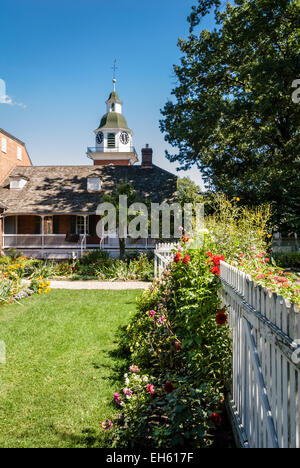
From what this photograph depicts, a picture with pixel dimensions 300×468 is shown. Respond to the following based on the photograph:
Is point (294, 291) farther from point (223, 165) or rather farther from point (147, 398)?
point (223, 165)

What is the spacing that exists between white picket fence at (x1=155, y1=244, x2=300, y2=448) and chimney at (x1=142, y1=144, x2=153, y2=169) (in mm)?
22033

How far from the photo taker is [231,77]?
64.4 feet

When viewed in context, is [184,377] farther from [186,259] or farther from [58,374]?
[58,374]

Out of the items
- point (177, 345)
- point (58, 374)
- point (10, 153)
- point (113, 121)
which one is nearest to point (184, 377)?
point (177, 345)

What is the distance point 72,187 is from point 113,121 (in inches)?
635

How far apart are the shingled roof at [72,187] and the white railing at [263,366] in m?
18.2

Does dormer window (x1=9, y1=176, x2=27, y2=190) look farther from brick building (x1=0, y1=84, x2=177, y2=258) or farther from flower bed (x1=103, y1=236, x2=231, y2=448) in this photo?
flower bed (x1=103, y1=236, x2=231, y2=448)

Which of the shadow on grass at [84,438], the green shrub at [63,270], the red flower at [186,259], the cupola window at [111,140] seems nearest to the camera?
the shadow on grass at [84,438]

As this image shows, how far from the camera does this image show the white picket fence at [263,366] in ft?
5.43

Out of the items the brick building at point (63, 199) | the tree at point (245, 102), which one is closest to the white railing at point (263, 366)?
the tree at point (245, 102)

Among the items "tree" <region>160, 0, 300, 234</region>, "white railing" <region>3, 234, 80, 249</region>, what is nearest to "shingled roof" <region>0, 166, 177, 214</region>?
"white railing" <region>3, 234, 80, 249</region>

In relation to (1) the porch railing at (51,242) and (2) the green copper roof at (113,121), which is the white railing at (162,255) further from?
(2) the green copper roof at (113,121)

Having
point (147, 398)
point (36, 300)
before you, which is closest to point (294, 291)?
point (147, 398)

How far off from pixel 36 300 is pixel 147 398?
22.7 ft
